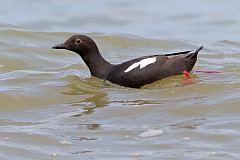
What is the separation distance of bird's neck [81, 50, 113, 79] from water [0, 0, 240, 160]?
0.48 feet

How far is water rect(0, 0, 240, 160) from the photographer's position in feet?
27.7

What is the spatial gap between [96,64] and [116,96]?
144 cm

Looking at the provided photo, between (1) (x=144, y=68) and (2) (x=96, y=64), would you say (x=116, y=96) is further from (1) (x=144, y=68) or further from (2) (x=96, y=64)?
(2) (x=96, y=64)

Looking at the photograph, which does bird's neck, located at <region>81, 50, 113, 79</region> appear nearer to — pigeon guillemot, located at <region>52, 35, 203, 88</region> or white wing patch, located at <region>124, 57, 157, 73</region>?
pigeon guillemot, located at <region>52, 35, 203, 88</region>

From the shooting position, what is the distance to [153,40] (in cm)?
1573

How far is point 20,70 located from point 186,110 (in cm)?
376

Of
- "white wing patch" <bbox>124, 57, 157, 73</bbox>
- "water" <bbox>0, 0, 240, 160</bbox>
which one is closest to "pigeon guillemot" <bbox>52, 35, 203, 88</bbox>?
"white wing patch" <bbox>124, 57, 157, 73</bbox>

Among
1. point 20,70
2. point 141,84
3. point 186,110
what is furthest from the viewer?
point 20,70

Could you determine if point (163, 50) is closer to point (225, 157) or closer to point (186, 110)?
point (186, 110)

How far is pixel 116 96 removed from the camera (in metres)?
10.9

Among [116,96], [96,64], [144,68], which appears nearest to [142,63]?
[144,68]

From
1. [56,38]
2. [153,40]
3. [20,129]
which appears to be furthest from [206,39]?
[20,129]

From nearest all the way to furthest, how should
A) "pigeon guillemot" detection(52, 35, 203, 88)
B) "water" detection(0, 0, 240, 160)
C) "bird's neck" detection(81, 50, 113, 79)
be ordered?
"water" detection(0, 0, 240, 160) → "pigeon guillemot" detection(52, 35, 203, 88) → "bird's neck" detection(81, 50, 113, 79)

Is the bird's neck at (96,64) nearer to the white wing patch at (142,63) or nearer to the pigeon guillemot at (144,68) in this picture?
the pigeon guillemot at (144,68)
